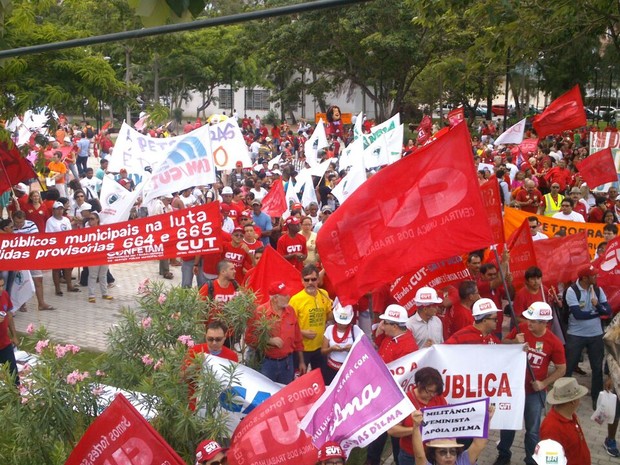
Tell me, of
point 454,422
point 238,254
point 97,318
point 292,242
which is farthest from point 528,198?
point 454,422

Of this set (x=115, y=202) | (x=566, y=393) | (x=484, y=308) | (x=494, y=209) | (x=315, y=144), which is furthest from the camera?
(x=315, y=144)

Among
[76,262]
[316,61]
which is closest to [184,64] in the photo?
[316,61]

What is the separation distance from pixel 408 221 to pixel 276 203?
815 cm

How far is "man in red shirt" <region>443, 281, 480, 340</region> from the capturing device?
8234mm

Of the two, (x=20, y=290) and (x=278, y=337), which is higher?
(x=278, y=337)

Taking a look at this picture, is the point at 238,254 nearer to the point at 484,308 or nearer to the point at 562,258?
the point at 562,258

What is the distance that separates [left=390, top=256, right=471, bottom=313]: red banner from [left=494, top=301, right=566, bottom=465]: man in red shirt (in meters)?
1.13

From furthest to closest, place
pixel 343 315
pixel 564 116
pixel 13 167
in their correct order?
1. pixel 564 116
2. pixel 13 167
3. pixel 343 315

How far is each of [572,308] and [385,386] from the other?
4170 mm

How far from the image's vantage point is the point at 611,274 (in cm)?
977

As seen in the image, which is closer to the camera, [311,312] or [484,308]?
[484,308]

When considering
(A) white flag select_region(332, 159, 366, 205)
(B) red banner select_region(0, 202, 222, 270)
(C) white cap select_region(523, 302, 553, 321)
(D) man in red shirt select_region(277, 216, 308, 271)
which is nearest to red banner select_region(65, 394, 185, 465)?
(C) white cap select_region(523, 302, 553, 321)

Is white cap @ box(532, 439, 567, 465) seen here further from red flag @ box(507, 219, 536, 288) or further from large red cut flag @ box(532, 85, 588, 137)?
large red cut flag @ box(532, 85, 588, 137)

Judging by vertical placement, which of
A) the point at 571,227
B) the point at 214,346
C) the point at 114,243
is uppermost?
the point at 214,346
